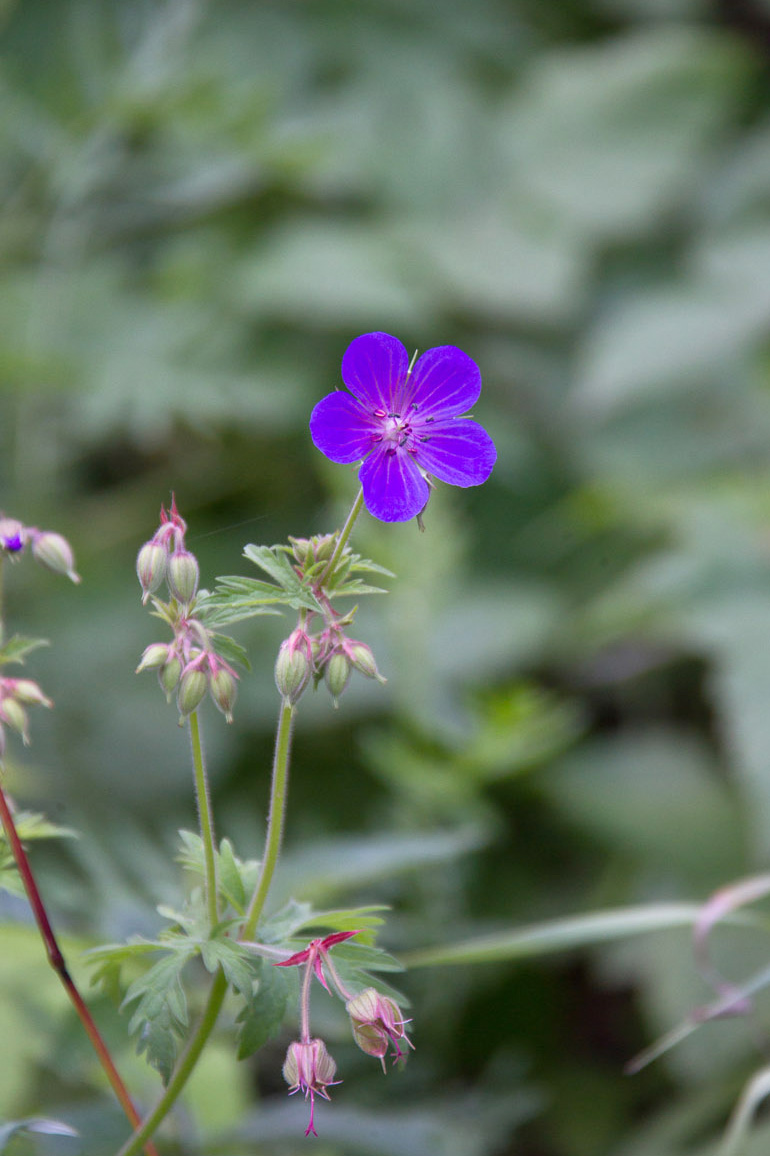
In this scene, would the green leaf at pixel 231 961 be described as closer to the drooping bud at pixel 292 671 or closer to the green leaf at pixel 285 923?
the green leaf at pixel 285 923

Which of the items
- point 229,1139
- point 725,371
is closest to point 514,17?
point 725,371

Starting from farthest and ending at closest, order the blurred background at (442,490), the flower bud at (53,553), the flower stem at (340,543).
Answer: the blurred background at (442,490), the flower bud at (53,553), the flower stem at (340,543)

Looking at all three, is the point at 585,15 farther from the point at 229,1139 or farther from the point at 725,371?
the point at 229,1139

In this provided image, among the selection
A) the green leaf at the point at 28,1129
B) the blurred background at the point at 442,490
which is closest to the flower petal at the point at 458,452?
the green leaf at the point at 28,1129

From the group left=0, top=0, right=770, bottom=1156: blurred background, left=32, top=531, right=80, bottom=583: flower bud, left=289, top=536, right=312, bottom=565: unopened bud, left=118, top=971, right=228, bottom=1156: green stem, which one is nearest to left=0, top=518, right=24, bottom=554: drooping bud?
left=32, top=531, right=80, bottom=583: flower bud

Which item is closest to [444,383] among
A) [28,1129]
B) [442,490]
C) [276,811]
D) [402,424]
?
[402,424]
